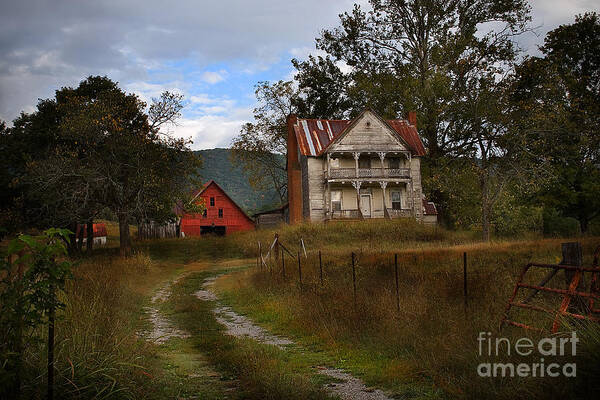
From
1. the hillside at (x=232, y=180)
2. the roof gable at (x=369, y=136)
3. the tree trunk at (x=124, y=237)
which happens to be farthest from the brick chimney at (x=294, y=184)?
the hillside at (x=232, y=180)

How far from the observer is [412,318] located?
32.5 ft

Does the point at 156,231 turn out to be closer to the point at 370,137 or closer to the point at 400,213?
the point at 370,137

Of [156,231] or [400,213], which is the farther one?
[156,231]

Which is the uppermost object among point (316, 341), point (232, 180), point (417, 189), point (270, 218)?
point (232, 180)

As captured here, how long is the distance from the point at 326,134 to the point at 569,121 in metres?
18.7

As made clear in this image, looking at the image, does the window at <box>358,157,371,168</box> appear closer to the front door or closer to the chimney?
the front door

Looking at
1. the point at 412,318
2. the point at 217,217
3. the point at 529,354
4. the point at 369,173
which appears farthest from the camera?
the point at 217,217

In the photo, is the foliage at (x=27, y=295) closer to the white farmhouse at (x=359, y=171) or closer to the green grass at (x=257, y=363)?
the green grass at (x=257, y=363)

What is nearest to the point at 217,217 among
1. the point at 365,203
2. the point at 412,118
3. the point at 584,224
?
the point at 365,203

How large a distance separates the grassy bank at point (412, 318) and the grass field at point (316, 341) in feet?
0.09

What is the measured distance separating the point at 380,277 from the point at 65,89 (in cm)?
2869

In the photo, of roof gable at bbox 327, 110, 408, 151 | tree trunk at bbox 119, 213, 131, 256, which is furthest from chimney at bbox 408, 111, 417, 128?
tree trunk at bbox 119, 213, 131, 256

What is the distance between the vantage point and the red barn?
57.7 m

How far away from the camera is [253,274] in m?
21.4
